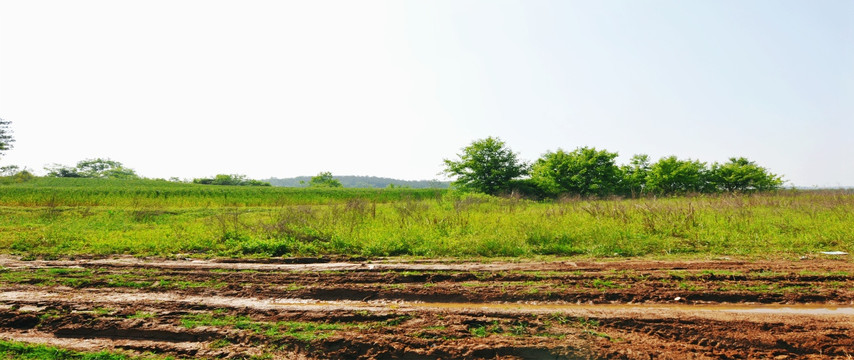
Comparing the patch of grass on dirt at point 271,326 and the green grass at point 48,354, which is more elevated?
the patch of grass on dirt at point 271,326

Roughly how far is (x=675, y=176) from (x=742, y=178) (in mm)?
7147

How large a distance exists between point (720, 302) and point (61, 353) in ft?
26.5

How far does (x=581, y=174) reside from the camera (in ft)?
91.1

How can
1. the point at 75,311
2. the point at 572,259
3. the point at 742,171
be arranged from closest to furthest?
the point at 75,311
the point at 572,259
the point at 742,171

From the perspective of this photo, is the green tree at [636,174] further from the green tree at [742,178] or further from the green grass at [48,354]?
the green grass at [48,354]

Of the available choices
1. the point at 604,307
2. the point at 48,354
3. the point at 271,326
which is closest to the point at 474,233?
the point at 604,307

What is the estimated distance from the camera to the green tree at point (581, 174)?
27516 millimetres

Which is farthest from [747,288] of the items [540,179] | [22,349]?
[540,179]

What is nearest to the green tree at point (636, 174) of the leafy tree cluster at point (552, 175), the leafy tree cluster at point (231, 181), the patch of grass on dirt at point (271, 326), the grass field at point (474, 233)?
the leafy tree cluster at point (552, 175)

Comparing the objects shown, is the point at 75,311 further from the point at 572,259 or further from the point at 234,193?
the point at 234,193

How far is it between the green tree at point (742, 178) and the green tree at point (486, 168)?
19.8m

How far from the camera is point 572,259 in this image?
794cm

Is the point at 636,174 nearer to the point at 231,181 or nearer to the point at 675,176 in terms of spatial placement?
the point at 675,176

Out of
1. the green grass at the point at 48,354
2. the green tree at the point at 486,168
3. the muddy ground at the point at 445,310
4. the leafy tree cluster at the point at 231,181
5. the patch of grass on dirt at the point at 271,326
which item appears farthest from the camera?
the leafy tree cluster at the point at 231,181
